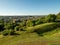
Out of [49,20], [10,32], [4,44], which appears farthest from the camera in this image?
[49,20]

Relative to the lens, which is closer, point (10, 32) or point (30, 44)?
point (30, 44)

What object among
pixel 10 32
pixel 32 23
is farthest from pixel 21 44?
pixel 32 23

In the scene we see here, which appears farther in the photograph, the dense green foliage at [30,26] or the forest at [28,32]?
the dense green foliage at [30,26]

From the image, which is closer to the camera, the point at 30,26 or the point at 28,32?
the point at 28,32

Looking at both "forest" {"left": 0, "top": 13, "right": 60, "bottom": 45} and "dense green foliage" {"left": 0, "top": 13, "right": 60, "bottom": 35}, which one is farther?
"dense green foliage" {"left": 0, "top": 13, "right": 60, "bottom": 35}

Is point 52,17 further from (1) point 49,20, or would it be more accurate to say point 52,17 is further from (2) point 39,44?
(2) point 39,44

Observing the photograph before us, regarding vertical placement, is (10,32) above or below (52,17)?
below

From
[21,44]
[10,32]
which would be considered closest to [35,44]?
[21,44]

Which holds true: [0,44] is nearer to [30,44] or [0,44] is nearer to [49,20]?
[30,44]

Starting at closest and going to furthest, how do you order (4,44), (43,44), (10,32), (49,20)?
(43,44) < (4,44) < (10,32) < (49,20)
